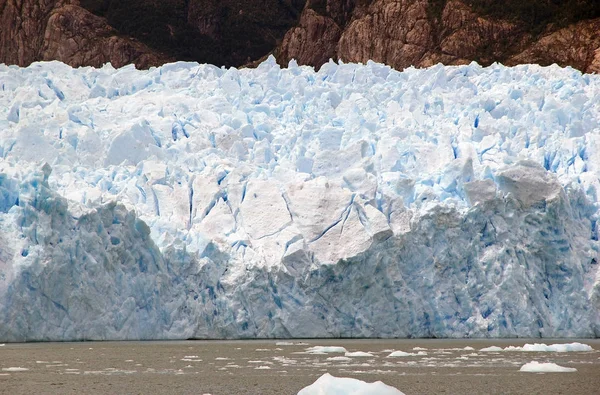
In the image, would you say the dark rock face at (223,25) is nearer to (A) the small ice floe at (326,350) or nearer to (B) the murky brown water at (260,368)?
(B) the murky brown water at (260,368)

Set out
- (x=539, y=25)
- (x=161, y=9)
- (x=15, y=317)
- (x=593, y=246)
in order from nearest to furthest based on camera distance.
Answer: (x=15, y=317), (x=593, y=246), (x=539, y=25), (x=161, y=9)

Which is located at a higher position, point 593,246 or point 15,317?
point 593,246

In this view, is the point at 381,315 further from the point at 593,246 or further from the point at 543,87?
the point at 543,87

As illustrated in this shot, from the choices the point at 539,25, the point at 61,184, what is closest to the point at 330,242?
the point at 61,184

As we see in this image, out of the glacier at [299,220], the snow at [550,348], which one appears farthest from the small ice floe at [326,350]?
the snow at [550,348]

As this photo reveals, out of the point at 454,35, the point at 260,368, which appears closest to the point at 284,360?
the point at 260,368

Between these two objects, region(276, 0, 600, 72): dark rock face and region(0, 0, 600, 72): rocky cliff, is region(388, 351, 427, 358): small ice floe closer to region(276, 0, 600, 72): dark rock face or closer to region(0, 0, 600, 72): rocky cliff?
region(0, 0, 600, 72): rocky cliff

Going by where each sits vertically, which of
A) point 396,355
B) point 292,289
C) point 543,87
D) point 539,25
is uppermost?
point 539,25
